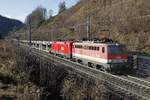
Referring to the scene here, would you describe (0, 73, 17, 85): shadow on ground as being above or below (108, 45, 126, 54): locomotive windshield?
below

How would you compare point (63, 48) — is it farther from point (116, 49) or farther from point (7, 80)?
point (7, 80)

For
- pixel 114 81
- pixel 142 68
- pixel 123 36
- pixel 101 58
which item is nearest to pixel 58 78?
pixel 114 81

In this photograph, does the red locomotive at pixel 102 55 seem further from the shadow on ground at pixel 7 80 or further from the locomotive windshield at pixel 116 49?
the shadow on ground at pixel 7 80

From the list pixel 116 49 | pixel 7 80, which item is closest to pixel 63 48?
pixel 116 49

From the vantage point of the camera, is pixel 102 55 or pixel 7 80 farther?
pixel 102 55

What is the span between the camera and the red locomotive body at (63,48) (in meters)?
49.2

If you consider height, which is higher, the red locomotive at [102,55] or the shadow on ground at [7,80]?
the red locomotive at [102,55]

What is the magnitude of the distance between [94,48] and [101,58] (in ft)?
7.42

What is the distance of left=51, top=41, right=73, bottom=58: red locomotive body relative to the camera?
4917cm

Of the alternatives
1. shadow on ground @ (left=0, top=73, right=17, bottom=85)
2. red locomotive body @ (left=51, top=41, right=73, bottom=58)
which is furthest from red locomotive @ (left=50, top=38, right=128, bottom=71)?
shadow on ground @ (left=0, top=73, right=17, bottom=85)

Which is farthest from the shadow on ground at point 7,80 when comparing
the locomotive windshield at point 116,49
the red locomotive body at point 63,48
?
the red locomotive body at point 63,48

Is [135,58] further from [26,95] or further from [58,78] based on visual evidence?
[26,95]

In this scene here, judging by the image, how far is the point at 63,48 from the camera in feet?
176

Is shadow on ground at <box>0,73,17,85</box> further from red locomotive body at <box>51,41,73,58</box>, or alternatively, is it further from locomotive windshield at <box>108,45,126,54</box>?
red locomotive body at <box>51,41,73,58</box>
